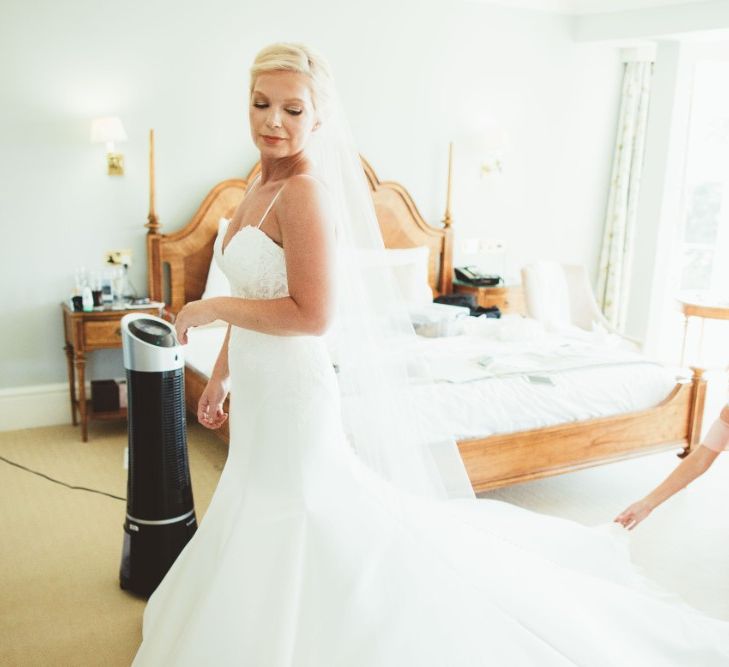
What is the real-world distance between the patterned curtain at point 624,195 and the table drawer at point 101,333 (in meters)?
4.21

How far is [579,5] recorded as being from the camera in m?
6.00

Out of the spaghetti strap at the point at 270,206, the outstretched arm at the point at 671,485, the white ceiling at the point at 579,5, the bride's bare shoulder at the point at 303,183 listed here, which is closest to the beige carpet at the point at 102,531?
the outstretched arm at the point at 671,485

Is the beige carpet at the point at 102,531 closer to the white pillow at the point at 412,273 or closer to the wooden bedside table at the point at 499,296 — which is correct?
the white pillow at the point at 412,273

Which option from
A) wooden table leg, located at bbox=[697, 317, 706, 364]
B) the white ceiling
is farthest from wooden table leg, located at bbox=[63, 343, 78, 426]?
wooden table leg, located at bbox=[697, 317, 706, 364]

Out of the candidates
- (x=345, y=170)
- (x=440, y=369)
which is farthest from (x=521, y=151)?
(x=345, y=170)

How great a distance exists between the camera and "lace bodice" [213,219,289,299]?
181cm

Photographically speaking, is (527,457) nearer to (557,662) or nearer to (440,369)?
(440,369)

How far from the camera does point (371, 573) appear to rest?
1.75 m

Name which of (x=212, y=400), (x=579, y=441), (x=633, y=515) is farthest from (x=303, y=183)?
(x=579, y=441)

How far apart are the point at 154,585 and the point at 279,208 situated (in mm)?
1612

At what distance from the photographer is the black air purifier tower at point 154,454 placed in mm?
2566

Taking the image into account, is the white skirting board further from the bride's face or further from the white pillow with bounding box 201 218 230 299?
the bride's face

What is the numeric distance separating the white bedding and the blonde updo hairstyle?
1310mm

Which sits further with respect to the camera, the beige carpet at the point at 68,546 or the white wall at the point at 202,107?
the white wall at the point at 202,107
